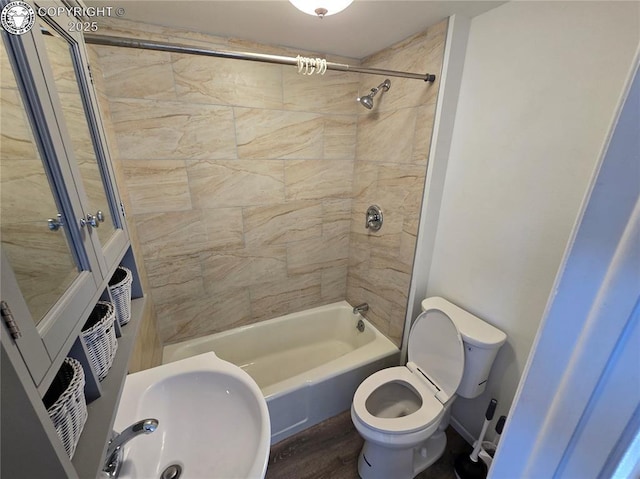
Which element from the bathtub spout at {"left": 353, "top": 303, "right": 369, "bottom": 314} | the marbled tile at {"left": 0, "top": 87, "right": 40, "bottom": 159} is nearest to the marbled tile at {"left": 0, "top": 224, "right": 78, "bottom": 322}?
the marbled tile at {"left": 0, "top": 87, "right": 40, "bottom": 159}

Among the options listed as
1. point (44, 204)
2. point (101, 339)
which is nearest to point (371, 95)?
point (44, 204)

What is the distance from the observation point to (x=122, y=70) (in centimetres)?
139

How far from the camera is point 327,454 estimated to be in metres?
1.58

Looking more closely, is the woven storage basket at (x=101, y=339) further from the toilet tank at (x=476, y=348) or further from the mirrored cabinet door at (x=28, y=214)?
the toilet tank at (x=476, y=348)

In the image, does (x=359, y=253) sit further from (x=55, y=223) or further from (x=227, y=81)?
(x=55, y=223)

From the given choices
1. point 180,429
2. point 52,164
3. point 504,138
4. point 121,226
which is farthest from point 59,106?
point 504,138

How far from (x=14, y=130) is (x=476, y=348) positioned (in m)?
1.74

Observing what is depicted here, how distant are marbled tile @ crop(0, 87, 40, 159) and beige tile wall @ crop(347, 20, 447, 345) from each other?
5.05ft

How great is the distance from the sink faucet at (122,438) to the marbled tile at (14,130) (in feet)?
2.37

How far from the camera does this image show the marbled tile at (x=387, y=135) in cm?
160

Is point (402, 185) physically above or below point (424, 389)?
above

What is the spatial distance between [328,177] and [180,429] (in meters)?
1.71

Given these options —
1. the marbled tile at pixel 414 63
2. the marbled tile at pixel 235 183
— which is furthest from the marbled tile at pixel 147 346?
the marbled tile at pixel 414 63

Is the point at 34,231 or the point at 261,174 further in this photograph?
the point at 261,174
